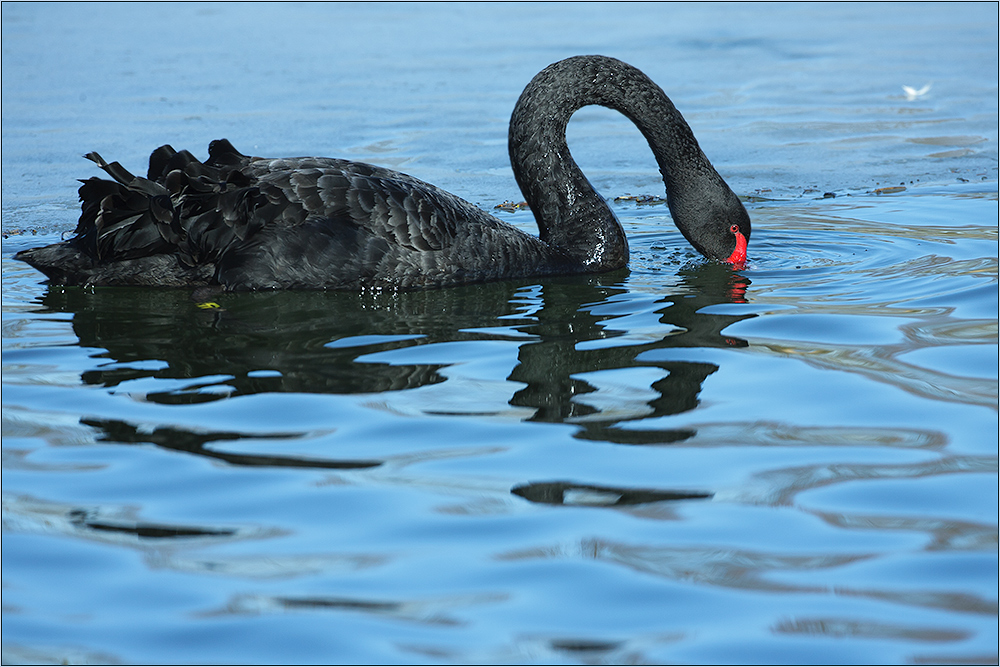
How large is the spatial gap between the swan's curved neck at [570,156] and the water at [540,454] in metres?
0.35

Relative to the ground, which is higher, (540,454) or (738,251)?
(738,251)

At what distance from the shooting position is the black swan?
534 centimetres

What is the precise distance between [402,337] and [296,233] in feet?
3.16

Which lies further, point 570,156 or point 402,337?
point 570,156

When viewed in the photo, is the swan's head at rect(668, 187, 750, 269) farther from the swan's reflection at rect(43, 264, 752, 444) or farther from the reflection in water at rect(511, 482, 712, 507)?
the reflection in water at rect(511, 482, 712, 507)

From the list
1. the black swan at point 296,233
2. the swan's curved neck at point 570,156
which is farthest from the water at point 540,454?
the swan's curved neck at point 570,156

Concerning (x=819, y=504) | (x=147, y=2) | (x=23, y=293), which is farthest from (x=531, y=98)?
(x=147, y=2)

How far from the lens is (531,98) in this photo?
6.29 meters

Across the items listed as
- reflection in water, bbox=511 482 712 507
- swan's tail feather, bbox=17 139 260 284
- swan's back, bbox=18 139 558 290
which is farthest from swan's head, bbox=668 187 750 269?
reflection in water, bbox=511 482 712 507

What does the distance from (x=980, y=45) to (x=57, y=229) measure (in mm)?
10402

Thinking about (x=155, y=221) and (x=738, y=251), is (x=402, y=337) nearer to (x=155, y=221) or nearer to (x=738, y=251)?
(x=155, y=221)

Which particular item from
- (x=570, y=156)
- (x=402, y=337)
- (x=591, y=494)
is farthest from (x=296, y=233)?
(x=591, y=494)

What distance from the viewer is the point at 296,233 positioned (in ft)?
17.6

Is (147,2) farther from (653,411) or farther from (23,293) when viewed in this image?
(653,411)
